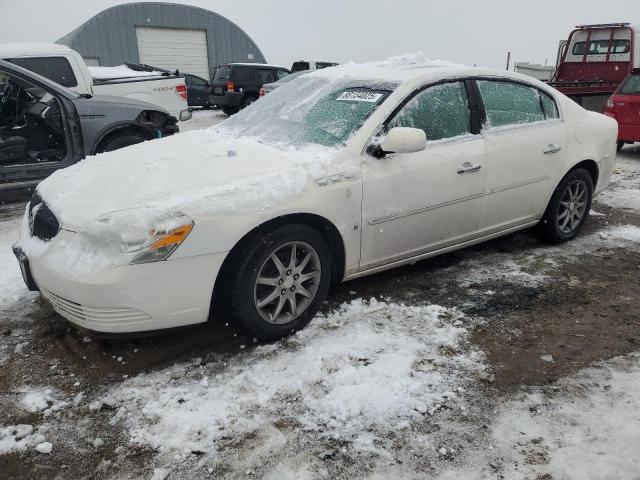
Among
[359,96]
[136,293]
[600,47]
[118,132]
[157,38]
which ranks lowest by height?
[136,293]

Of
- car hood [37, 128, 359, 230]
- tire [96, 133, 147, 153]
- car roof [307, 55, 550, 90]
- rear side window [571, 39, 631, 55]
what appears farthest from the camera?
rear side window [571, 39, 631, 55]

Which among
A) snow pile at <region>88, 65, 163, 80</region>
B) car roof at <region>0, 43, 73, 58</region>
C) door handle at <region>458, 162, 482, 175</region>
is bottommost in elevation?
door handle at <region>458, 162, 482, 175</region>

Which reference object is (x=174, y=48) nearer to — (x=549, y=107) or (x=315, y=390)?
(x=549, y=107)

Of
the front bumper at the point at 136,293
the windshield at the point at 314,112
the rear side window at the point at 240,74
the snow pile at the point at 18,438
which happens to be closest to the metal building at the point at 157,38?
the rear side window at the point at 240,74

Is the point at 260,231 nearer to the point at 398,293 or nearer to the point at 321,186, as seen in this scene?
the point at 321,186

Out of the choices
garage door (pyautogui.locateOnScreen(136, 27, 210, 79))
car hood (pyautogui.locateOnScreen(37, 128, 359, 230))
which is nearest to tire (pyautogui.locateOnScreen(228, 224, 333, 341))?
car hood (pyautogui.locateOnScreen(37, 128, 359, 230))

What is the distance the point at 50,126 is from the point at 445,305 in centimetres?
507

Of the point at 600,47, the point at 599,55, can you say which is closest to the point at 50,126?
the point at 599,55

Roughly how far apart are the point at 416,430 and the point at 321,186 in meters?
1.44

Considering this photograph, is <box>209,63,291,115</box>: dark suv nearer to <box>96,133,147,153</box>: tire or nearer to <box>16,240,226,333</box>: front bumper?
<box>96,133,147,153</box>: tire

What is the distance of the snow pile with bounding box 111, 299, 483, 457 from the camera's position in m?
2.36

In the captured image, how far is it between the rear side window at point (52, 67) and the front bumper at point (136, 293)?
635 cm

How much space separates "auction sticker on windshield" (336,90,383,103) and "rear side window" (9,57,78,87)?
20.2 feet

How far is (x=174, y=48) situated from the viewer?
25.2 m
